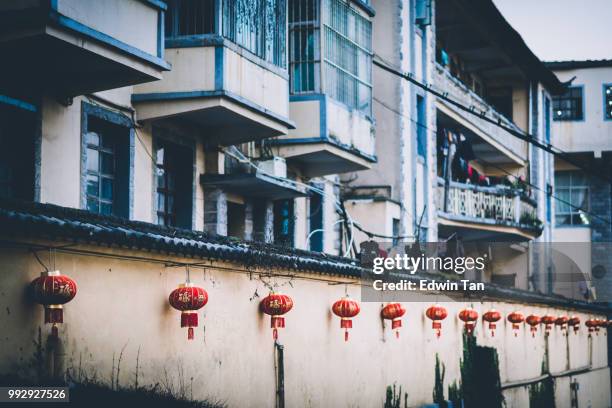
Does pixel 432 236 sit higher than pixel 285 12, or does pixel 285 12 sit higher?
pixel 285 12

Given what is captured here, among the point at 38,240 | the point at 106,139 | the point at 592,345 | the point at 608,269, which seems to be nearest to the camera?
the point at 38,240

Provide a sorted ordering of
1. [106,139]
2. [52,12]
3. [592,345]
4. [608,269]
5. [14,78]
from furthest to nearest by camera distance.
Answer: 1. [608,269]
2. [592,345]
3. [106,139]
4. [14,78]
5. [52,12]

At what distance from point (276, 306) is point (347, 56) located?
33.0ft

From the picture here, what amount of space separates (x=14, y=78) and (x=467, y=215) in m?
21.3

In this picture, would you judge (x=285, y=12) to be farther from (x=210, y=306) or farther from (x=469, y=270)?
(x=469, y=270)

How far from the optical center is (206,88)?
1906cm

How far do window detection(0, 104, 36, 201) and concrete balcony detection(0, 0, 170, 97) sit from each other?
1.27 feet

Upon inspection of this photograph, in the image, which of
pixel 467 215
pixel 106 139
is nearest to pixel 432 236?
pixel 467 215

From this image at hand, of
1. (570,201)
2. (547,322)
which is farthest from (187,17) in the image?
(570,201)

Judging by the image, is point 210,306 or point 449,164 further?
point 449,164

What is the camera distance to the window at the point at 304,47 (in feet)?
77.4

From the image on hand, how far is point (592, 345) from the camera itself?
4122 centimetres

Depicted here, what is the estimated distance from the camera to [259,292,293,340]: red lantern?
52.4 ft

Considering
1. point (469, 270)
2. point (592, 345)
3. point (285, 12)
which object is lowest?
point (592, 345)
